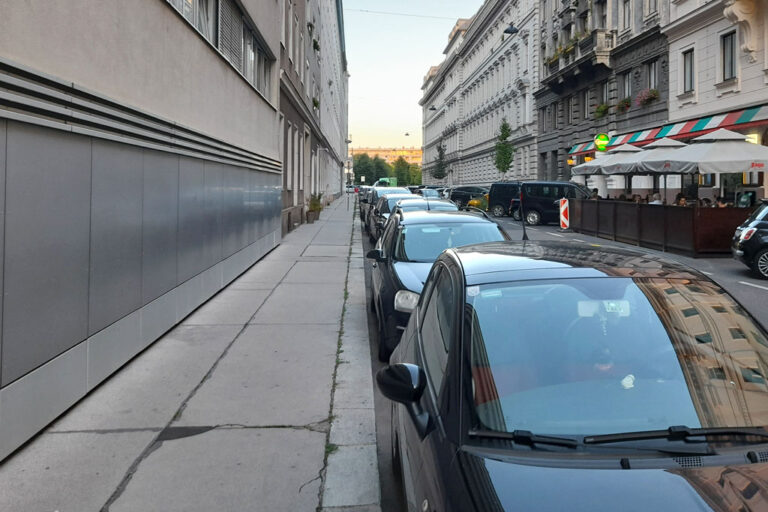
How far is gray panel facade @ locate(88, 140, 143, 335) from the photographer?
5672mm

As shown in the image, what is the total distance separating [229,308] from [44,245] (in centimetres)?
515

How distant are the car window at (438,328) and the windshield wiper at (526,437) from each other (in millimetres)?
383

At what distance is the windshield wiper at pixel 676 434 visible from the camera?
2240 mm

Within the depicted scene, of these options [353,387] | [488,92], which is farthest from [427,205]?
[488,92]

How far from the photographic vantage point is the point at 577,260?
3.27 metres

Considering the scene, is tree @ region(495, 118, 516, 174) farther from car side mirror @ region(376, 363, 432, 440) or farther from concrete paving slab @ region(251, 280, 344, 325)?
car side mirror @ region(376, 363, 432, 440)

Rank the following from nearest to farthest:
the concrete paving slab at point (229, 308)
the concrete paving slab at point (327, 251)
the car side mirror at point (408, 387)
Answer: the car side mirror at point (408, 387), the concrete paving slab at point (229, 308), the concrete paving slab at point (327, 251)

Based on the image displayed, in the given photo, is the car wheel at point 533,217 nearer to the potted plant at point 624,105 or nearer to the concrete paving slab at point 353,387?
the potted plant at point 624,105

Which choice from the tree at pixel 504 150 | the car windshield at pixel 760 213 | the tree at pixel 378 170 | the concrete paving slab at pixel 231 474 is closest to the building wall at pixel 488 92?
the tree at pixel 504 150

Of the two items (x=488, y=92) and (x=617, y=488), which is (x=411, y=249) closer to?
(x=617, y=488)

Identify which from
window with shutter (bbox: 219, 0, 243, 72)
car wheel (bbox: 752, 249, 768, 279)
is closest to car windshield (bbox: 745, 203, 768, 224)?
car wheel (bbox: 752, 249, 768, 279)

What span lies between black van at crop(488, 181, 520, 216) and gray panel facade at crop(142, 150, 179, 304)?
91.6 ft

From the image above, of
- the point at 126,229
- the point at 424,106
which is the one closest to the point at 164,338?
the point at 126,229

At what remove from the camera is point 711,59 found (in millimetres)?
25828
